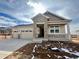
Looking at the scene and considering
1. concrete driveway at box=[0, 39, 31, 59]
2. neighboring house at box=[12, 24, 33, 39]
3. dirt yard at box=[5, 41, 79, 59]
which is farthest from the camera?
neighboring house at box=[12, 24, 33, 39]

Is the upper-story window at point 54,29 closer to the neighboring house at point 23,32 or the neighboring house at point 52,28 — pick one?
the neighboring house at point 52,28

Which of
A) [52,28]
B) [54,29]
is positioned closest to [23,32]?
[52,28]

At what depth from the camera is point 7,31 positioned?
130ft

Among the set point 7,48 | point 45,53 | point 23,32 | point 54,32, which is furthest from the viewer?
point 23,32

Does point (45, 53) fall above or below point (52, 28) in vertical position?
below

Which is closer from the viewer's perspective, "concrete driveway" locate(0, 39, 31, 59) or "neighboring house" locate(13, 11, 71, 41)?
"concrete driveway" locate(0, 39, 31, 59)

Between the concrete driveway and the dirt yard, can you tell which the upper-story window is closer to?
the concrete driveway

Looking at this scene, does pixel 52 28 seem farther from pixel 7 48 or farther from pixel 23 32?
pixel 7 48

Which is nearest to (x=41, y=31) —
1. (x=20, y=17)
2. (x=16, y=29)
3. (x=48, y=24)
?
(x=16, y=29)

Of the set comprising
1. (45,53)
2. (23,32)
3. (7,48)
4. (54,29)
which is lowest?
(45,53)

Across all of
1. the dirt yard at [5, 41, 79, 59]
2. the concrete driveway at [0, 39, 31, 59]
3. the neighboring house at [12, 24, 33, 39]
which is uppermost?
the neighboring house at [12, 24, 33, 39]

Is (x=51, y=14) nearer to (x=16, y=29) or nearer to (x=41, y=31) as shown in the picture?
(x=41, y=31)

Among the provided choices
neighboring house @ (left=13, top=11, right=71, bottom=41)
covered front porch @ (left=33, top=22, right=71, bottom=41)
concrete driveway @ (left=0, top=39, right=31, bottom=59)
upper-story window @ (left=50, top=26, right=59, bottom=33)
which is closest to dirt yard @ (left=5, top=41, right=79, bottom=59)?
concrete driveway @ (left=0, top=39, right=31, bottom=59)

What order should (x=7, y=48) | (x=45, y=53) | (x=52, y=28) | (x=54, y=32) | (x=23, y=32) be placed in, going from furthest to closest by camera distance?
1. (x=23, y=32)
2. (x=52, y=28)
3. (x=54, y=32)
4. (x=7, y=48)
5. (x=45, y=53)
